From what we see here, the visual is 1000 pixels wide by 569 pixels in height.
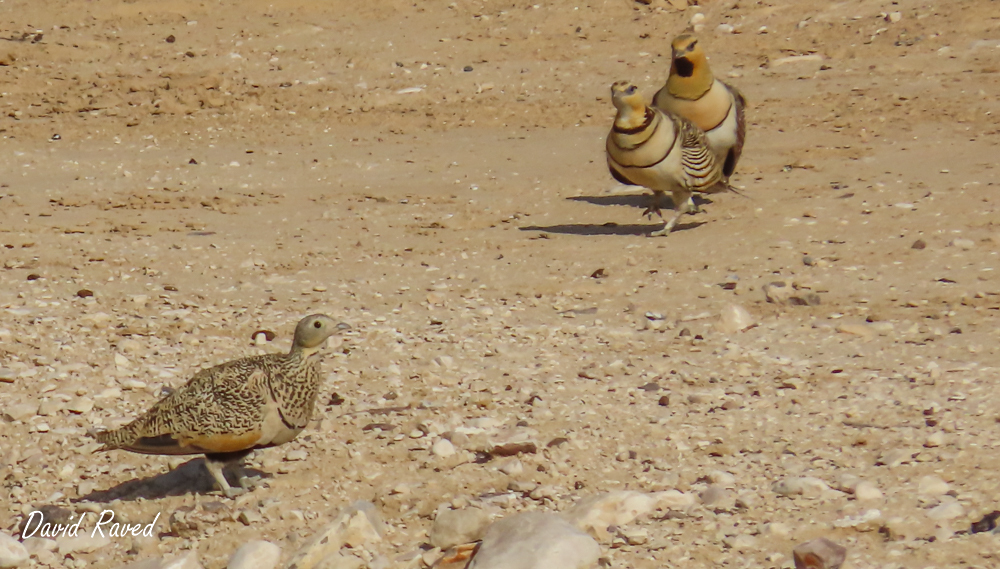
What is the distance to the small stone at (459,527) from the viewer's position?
3.98 m

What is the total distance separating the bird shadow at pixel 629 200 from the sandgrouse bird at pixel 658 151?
0.88m

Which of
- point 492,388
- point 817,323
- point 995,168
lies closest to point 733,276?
point 817,323

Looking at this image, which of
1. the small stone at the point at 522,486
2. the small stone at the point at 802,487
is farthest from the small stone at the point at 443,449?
Result: the small stone at the point at 802,487

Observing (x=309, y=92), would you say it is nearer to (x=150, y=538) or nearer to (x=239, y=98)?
(x=239, y=98)

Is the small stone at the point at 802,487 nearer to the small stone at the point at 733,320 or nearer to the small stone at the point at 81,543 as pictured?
the small stone at the point at 733,320

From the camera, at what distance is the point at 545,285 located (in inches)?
271

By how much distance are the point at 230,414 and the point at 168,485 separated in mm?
578

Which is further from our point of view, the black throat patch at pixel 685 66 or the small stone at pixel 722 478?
the black throat patch at pixel 685 66

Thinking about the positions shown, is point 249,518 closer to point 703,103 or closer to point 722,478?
point 722,478

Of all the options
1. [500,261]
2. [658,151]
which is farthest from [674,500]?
[658,151]

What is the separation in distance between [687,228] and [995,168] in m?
2.31

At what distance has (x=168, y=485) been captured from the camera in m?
4.61

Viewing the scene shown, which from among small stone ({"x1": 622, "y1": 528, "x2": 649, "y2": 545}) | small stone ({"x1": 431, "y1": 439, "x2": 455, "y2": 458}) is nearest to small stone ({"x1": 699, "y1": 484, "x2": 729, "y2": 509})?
small stone ({"x1": 622, "y1": 528, "x2": 649, "y2": 545})

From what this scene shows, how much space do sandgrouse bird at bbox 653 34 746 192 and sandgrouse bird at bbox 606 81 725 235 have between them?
0.45m
